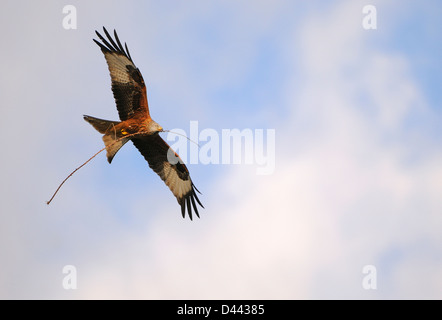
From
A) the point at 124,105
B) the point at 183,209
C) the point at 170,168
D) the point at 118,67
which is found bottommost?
the point at 183,209

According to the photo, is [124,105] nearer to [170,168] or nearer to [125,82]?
[125,82]

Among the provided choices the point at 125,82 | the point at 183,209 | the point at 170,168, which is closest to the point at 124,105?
the point at 125,82

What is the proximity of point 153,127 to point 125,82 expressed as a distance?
1.17m

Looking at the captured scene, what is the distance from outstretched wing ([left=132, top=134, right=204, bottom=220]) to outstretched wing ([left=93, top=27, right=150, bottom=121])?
1177 mm

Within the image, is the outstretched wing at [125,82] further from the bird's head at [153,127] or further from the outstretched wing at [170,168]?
the outstretched wing at [170,168]

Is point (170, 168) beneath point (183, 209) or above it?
above

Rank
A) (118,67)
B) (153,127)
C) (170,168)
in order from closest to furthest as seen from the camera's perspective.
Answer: (153,127) → (118,67) → (170,168)

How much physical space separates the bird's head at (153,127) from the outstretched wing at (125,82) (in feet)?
0.65

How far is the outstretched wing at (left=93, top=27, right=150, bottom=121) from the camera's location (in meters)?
11.4

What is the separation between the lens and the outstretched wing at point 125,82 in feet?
37.5

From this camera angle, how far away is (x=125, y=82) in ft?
37.9

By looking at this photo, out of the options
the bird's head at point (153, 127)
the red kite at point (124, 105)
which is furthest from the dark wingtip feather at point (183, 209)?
the bird's head at point (153, 127)

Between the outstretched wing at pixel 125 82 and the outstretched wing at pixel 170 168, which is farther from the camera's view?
the outstretched wing at pixel 170 168

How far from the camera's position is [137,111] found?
11.5 meters
